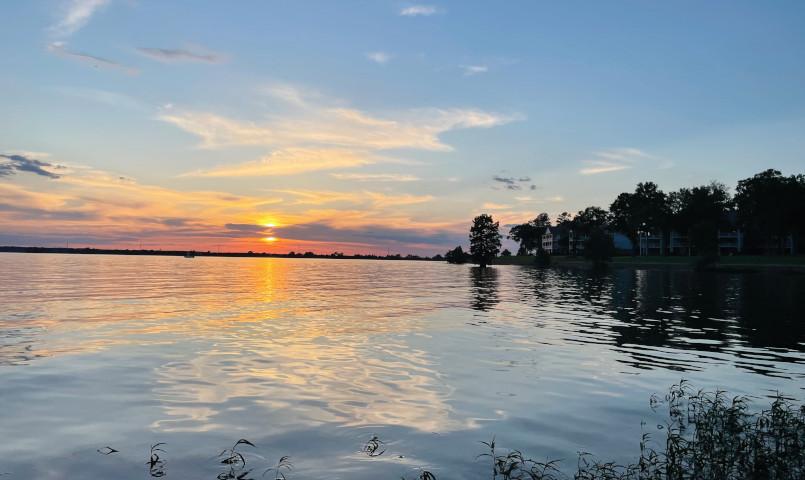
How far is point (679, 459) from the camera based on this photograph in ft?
37.6

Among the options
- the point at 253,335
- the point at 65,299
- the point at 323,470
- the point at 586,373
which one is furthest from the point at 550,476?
the point at 65,299

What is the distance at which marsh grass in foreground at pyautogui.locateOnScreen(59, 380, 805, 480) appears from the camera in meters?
10.8

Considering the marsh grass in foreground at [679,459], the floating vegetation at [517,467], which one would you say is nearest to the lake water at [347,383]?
the marsh grass in foreground at [679,459]

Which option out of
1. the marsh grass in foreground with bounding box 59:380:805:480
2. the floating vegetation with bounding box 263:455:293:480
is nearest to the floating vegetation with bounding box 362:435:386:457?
the marsh grass in foreground with bounding box 59:380:805:480

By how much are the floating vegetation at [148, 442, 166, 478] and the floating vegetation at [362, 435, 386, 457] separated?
4542 mm

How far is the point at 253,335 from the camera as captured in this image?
31.7 meters

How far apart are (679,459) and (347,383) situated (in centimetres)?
1156

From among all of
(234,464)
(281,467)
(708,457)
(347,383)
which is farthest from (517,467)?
(347,383)

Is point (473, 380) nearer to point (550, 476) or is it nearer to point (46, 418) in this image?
point (550, 476)

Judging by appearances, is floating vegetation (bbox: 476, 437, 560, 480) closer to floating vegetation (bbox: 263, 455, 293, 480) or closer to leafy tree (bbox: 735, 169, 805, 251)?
floating vegetation (bbox: 263, 455, 293, 480)

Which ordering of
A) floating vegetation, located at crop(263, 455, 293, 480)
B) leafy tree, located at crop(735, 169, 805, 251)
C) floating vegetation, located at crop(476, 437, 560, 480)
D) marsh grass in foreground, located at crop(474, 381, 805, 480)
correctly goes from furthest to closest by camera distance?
1. leafy tree, located at crop(735, 169, 805, 251)
2. floating vegetation, located at crop(263, 455, 293, 480)
3. floating vegetation, located at crop(476, 437, 560, 480)
4. marsh grass in foreground, located at crop(474, 381, 805, 480)

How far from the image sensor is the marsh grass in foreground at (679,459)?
426 inches

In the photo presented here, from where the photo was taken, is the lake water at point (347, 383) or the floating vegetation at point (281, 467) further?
the lake water at point (347, 383)

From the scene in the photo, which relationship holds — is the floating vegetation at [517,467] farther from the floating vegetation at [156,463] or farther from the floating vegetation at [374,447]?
the floating vegetation at [156,463]
